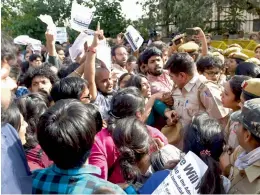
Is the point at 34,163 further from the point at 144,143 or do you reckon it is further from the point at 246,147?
the point at 246,147

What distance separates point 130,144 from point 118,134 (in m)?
0.09

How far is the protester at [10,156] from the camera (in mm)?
1399

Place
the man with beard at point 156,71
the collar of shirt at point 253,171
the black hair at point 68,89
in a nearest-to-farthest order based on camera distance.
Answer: the collar of shirt at point 253,171 < the black hair at point 68,89 < the man with beard at point 156,71

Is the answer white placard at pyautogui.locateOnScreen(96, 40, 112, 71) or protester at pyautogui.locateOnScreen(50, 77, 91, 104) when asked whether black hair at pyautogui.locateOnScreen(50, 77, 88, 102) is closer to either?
protester at pyautogui.locateOnScreen(50, 77, 91, 104)

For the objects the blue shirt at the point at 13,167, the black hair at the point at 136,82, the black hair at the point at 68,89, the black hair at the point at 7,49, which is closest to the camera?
the blue shirt at the point at 13,167

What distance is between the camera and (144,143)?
202 cm

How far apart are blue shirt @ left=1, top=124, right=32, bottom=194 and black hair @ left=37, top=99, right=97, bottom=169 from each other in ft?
0.39

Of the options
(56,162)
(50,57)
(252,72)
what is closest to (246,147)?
(56,162)

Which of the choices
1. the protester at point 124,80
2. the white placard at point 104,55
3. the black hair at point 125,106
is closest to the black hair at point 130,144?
the black hair at point 125,106

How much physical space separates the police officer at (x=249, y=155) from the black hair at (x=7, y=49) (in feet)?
3.73

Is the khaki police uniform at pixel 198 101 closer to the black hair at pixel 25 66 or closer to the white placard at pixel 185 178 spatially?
the white placard at pixel 185 178

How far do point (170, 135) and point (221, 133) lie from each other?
34.7 inches

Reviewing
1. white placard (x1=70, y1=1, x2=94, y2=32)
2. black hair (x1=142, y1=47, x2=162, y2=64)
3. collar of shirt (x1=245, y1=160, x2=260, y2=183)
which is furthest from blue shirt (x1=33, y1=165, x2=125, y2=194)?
white placard (x1=70, y1=1, x2=94, y2=32)

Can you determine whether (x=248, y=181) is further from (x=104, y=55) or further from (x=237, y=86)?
(x=104, y=55)
